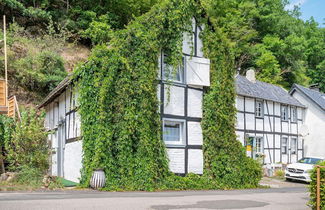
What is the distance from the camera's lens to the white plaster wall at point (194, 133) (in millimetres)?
17281

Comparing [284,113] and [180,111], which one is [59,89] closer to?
[180,111]

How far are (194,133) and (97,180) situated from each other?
5079mm

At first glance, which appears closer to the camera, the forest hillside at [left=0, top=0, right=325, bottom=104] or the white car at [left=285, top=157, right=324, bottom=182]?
the white car at [left=285, top=157, right=324, bottom=182]

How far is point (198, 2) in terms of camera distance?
1845 cm

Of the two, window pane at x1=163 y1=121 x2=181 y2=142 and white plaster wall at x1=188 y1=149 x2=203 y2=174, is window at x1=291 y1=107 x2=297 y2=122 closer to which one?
white plaster wall at x1=188 y1=149 x2=203 y2=174

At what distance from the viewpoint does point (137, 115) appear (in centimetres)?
1528

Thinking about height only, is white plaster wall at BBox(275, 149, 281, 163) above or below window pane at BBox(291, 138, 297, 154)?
below

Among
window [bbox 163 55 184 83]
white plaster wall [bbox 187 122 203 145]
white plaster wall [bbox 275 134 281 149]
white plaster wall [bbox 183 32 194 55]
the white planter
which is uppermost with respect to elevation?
white plaster wall [bbox 183 32 194 55]

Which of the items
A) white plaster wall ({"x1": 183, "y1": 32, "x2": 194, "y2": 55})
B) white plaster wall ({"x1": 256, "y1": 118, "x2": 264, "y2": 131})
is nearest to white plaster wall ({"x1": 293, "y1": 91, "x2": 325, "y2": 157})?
white plaster wall ({"x1": 256, "y1": 118, "x2": 264, "y2": 131})

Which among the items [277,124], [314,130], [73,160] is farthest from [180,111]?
[314,130]

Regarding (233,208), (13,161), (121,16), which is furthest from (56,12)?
(233,208)

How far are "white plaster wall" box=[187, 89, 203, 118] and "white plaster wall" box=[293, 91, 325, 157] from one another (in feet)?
59.9

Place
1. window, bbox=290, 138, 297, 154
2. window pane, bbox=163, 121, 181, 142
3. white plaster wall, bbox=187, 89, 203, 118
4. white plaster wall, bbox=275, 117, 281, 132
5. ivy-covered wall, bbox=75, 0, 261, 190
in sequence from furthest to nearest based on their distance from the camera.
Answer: window, bbox=290, 138, 297, 154 → white plaster wall, bbox=275, 117, 281, 132 → white plaster wall, bbox=187, 89, 203, 118 → window pane, bbox=163, 121, 181, 142 → ivy-covered wall, bbox=75, 0, 261, 190

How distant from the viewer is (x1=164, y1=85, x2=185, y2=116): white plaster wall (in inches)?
659
